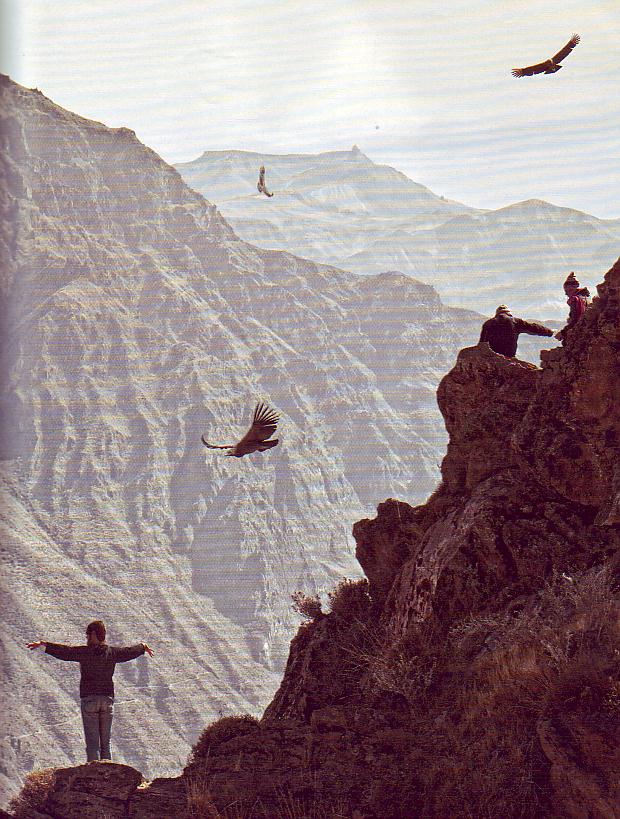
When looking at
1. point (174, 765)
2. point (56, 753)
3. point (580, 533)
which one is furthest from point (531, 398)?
point (56, 753)

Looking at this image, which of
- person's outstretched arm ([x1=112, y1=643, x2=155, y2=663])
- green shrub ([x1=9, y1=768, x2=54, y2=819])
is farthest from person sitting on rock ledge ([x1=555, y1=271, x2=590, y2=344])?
green shrub ([x1=9, y1=768, x2=54, y2=819])

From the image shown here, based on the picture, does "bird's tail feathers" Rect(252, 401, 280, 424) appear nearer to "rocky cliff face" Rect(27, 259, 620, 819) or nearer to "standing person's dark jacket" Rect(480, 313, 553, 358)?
"rocky cliff face" Rect(27, 259, 620, 819)

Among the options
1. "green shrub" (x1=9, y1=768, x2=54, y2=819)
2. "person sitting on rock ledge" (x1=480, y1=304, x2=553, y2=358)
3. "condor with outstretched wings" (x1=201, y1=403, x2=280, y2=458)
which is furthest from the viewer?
"person sitting on rock ledge" (x1=480, y1=304, x2=553, y2=358)

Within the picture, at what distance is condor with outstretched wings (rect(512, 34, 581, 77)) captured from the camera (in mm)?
13703

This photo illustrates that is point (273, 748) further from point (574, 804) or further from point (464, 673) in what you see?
point (574, 804)

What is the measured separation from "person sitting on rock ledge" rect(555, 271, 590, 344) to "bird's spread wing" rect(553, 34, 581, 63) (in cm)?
298

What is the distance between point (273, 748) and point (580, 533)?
4116 millimetres

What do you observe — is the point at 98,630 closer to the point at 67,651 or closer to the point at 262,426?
the point at 67,651

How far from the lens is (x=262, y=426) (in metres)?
13.6

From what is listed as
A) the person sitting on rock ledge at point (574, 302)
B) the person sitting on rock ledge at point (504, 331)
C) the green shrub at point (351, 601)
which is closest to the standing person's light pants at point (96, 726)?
the green shrub at point (351, 601)

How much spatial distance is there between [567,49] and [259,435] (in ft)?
21.9

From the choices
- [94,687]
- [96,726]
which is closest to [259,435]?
[94,687]

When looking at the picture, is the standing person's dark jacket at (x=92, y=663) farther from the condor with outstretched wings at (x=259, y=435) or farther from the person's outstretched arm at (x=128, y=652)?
the condor with outstretched wings at (x=259, y=435)

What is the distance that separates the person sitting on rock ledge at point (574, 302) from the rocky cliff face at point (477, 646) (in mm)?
541
